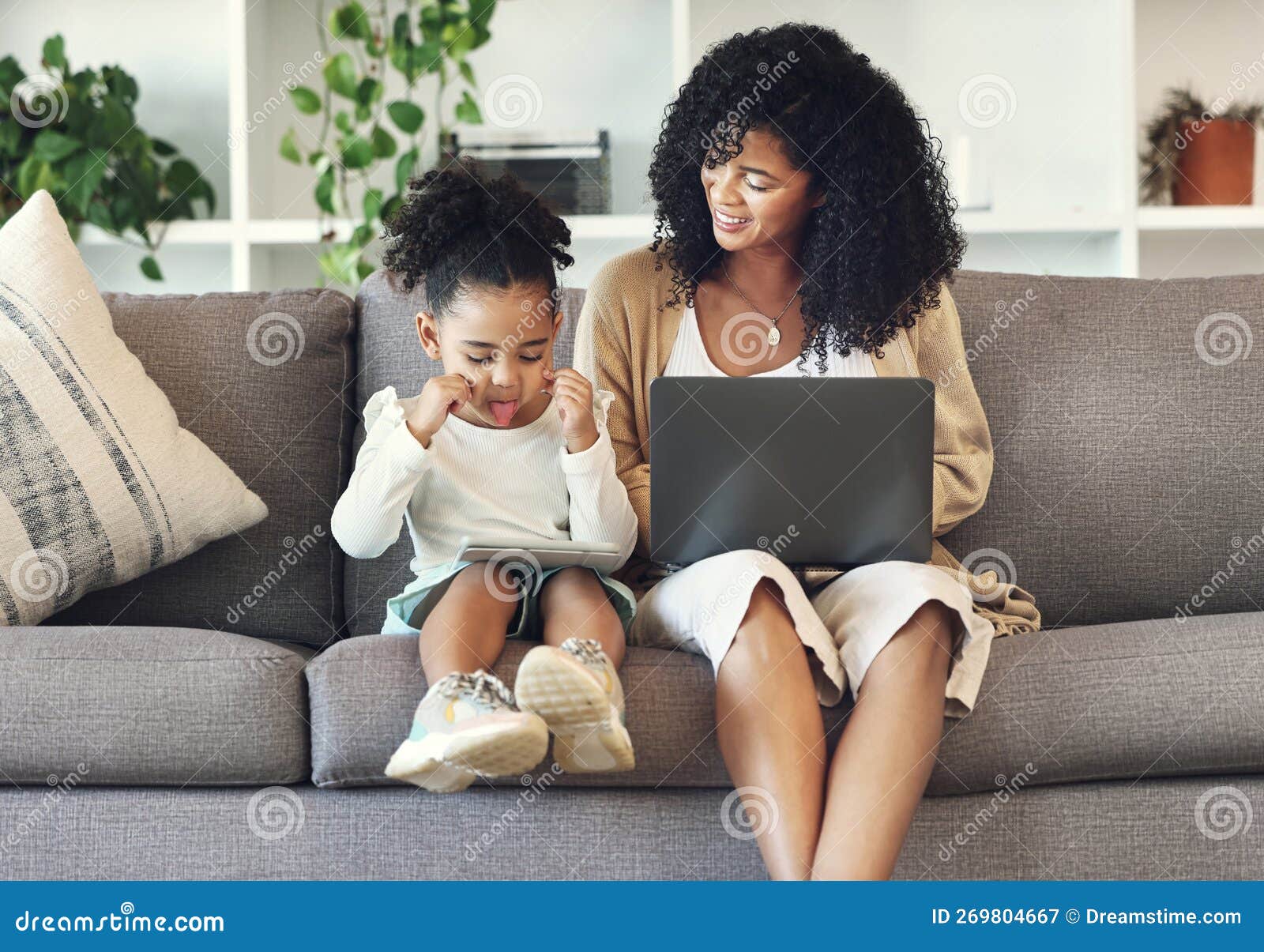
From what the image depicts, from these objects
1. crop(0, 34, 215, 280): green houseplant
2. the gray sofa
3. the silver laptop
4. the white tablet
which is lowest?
the gray sofa

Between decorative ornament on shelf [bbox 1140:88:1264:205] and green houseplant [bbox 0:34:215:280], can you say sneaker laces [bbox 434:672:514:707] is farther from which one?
decorative ornament on shelf [bbox 1140:88:1264:205]

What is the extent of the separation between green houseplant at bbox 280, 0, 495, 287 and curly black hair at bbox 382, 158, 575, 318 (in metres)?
1.20

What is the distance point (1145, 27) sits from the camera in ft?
10.3

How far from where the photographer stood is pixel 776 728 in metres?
1.27

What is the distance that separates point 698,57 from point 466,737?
7.54 feet

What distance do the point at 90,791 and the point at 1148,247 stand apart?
9.07 ft

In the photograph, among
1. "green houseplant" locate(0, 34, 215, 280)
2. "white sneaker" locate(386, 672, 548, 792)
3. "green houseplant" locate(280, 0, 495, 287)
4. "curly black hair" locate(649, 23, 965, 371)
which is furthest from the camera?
"green houseplant" locate(280, 0, 495, 287)

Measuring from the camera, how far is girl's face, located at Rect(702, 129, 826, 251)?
173cm

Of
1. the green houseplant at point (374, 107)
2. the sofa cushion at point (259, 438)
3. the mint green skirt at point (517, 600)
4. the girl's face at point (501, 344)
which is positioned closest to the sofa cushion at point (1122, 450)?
the mint green skirt at point (517, 600)

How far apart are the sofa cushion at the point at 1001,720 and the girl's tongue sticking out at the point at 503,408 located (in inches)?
13.2

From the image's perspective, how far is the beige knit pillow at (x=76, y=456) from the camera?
159 cm

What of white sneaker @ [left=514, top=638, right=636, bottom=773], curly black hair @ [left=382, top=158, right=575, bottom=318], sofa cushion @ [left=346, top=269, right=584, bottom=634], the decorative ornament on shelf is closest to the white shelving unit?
the decorative ornament on shelf
